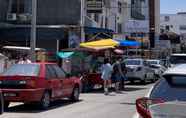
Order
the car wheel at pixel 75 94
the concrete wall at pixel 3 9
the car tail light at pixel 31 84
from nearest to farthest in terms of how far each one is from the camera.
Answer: the car tail light at pixel 31 84 < the car wheel at pixel 75 94 < the concrete wall at pixel 3 9

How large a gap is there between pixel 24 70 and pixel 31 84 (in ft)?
2.89

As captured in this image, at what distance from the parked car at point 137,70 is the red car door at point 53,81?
15054 millimetres

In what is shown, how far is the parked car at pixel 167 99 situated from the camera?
6621 mm

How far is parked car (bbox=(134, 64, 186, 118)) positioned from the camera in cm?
662

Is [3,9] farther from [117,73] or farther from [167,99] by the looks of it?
[167,99]

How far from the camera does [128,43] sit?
30.7m

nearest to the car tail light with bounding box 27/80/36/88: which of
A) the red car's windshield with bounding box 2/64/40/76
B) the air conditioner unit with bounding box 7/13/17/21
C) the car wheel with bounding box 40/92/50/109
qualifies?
the red car's windshield with bounding box 2/64/40/76

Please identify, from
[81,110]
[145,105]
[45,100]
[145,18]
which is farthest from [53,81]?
[145,18]

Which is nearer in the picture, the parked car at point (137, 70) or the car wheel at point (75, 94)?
the car wheel at point (75, 94)

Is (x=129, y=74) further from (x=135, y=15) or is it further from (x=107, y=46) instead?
(x=135, y=15)

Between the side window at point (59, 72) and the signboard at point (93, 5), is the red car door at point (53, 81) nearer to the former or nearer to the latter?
the side window at point (59, 72)

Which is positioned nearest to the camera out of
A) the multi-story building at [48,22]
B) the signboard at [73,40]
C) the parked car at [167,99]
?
the parked car at [167,99]

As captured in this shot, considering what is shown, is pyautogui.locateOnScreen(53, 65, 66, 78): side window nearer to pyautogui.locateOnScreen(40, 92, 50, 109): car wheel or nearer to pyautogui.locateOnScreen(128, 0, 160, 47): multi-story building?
pyautogui.locateOnScreen(40, 92, 50, 109): car wheel

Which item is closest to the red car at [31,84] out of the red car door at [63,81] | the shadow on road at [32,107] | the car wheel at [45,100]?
the car wheel at [45,100]
